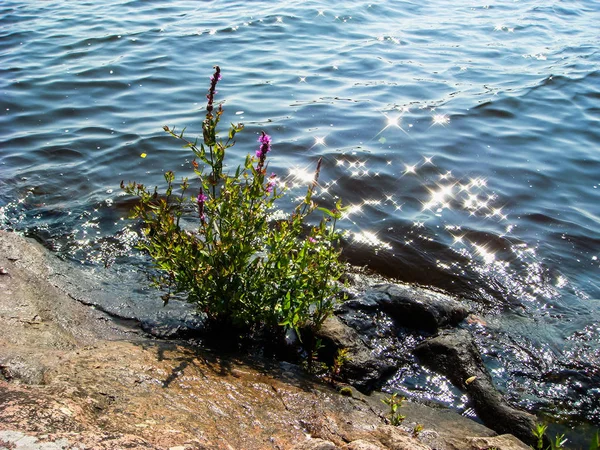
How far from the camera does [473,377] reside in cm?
465

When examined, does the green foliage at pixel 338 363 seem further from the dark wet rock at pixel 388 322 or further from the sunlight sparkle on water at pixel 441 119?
the sunlight sparkle on water at pixel 441 119

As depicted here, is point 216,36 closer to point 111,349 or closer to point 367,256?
point 367,256

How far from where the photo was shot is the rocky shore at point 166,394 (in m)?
2.56

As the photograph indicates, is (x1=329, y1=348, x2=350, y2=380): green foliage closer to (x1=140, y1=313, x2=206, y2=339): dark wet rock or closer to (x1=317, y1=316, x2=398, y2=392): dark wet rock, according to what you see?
(x1=317, y1=316, x2=398, y2=392): dark wet rock

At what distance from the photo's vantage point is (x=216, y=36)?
1395 centimetres

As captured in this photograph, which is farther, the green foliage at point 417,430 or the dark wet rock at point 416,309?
the dark wet rock at point 416,309

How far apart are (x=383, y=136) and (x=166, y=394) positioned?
6.86 m

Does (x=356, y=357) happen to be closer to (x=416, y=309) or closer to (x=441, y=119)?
(x=416, y=309)

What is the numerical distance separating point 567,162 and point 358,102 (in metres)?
3.56

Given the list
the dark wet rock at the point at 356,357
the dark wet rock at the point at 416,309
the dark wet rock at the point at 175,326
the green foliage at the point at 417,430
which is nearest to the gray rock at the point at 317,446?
the green foliage at the point at 417,430

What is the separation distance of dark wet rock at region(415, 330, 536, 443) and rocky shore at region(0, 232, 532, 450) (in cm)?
1

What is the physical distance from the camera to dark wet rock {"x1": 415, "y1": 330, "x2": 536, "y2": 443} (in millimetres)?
4227

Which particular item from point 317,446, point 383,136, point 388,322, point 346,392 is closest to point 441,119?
point 383,136

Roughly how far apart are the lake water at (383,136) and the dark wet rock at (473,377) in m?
0.14
